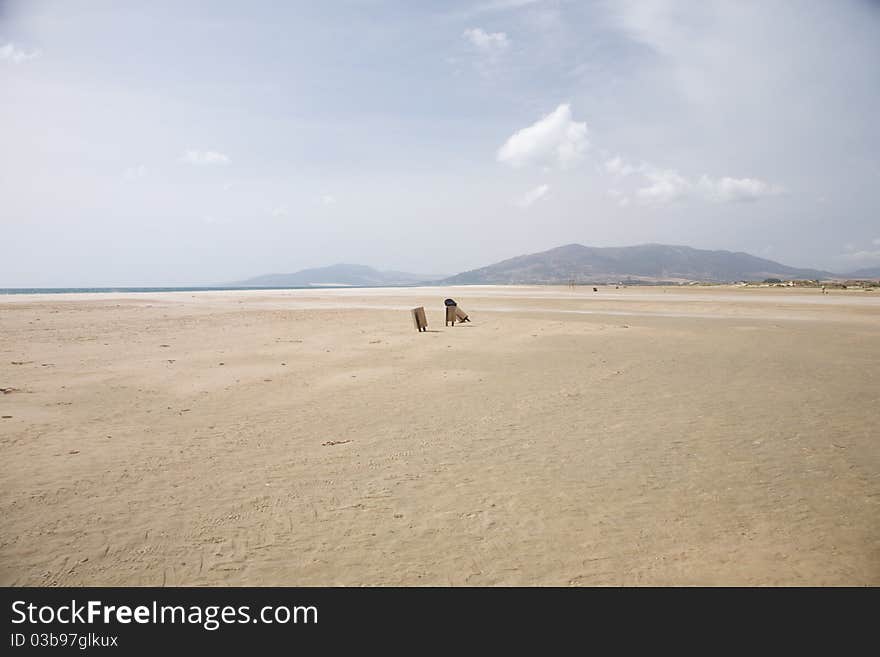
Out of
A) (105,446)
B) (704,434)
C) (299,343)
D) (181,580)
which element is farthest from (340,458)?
(299,343)

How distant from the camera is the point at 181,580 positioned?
3.52m

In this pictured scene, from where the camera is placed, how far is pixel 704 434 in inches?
273

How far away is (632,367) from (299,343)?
10909 millimetres

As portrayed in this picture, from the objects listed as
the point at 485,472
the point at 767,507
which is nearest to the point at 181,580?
the point at 485,472

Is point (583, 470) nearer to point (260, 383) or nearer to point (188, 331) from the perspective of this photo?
point (260, 383)

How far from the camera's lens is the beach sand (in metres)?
3.71

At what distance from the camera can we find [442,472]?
563cm

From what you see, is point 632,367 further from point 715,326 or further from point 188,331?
point 188,331

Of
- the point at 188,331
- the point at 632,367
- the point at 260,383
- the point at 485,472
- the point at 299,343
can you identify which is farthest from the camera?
the point at 188,331

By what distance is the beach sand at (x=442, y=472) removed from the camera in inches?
146
